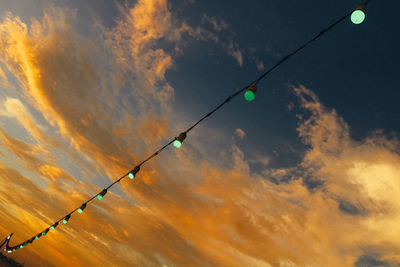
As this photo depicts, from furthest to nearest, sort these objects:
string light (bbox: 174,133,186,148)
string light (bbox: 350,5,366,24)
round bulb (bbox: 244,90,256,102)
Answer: string light (bbox: 174,133,186,148) < round bulb (bbox: 244,90,256,102) < string light (bbox: 350,5,366,24)

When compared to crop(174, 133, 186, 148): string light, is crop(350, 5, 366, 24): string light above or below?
above

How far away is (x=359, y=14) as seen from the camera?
8.85ft

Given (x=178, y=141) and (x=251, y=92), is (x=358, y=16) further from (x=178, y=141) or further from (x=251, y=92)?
(x=178, y=141)

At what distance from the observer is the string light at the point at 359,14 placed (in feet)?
8.78

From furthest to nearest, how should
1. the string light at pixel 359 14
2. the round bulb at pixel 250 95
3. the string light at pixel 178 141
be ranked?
the string light at pixel 178 141 → the round bulb at pixel 250 95 → the string light at pixel 359 14

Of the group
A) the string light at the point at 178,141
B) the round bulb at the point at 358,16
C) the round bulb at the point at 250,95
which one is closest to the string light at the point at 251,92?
the round bulb at the point at 250,95

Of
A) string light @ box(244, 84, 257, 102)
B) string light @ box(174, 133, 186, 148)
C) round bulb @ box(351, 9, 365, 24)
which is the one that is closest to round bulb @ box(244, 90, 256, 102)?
string light @ box(244, 84, 257, 102)

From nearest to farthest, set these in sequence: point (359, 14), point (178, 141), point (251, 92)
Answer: point (359, 14) → point (251, 92) → point (178, 141)

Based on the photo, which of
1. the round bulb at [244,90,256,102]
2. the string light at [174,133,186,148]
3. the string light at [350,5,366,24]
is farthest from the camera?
the string light at [174,133,186,148]

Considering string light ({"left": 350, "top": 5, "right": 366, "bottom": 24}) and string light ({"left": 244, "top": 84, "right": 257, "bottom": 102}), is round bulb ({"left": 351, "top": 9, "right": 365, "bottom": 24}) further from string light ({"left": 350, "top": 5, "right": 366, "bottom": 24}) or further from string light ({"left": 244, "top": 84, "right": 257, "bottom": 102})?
string light ({"left": 244, "top": 84, "right": 257, "bottom": 102})

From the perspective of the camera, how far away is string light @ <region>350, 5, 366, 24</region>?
268 centimetres

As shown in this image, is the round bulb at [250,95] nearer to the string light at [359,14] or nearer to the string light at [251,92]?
the string light at [251,92]

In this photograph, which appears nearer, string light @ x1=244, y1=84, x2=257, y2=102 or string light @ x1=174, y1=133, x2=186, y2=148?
string light @ x1=244, y1=84, x2=257, y2=102

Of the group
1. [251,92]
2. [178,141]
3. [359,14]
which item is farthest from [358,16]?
[178,141]
